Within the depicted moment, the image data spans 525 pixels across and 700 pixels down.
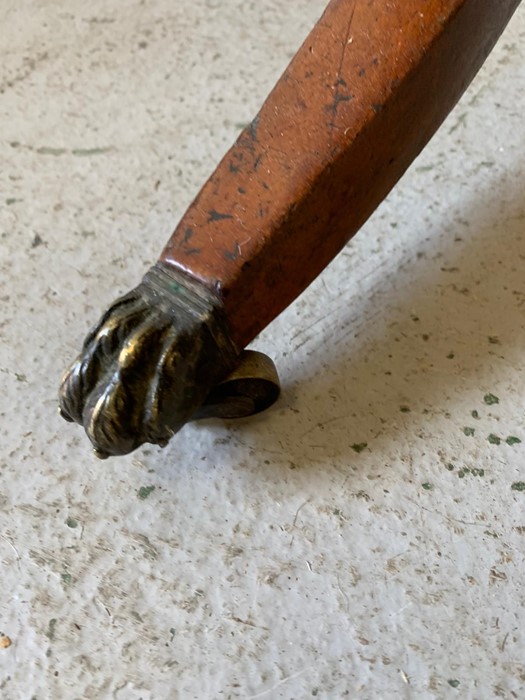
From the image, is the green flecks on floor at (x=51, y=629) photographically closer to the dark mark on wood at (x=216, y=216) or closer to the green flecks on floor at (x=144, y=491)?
the green flecks on floor at (x=144, y=491)

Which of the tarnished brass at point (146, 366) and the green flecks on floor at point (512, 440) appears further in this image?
the green flecks on floor at point (512, 440)

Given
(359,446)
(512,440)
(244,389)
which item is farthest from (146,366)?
(512,440)

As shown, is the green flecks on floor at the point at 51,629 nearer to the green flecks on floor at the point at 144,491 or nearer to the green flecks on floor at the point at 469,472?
the green flecks on floor at the point at 144,491

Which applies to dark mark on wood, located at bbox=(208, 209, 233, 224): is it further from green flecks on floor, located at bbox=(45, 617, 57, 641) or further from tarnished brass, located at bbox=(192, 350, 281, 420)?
green flecks on floor, located at bbox=(45, 617, 57, 641)

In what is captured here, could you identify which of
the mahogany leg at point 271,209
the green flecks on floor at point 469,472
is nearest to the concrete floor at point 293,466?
the green flecks on floor at point 469,472

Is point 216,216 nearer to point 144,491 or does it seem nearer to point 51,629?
point 144,491

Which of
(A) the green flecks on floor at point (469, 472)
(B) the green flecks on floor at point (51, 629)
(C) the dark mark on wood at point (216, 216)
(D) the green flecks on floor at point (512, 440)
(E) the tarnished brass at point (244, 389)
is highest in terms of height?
(C) the dark mark on wood at point (216, 216)

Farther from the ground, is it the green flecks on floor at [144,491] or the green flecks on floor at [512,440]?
the green flecks on floor at [512,440]
